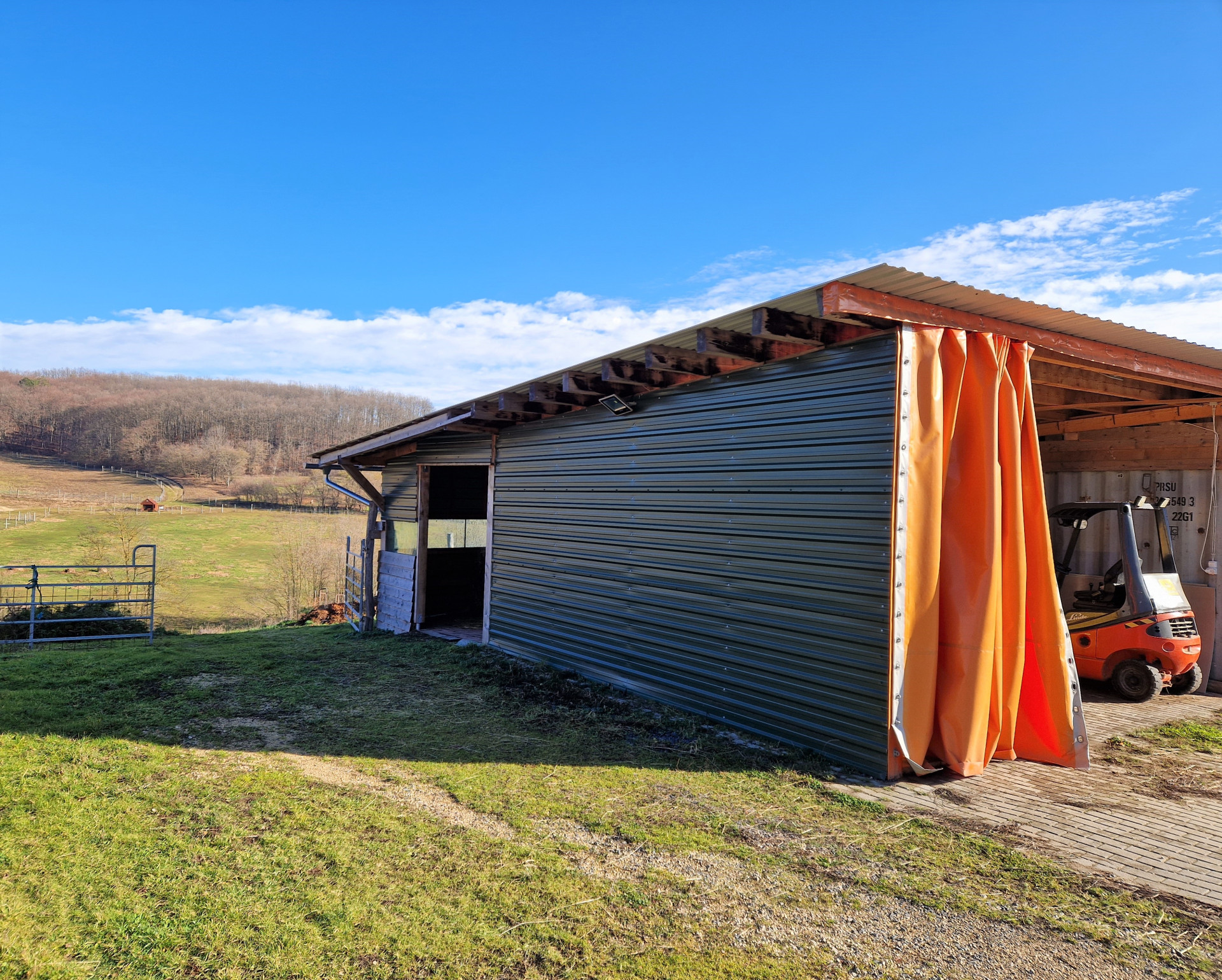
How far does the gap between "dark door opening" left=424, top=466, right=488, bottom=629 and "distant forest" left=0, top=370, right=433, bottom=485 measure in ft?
157

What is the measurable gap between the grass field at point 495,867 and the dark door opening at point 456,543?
6656 millimetres

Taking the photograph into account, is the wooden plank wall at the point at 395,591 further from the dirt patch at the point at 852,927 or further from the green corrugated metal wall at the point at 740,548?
the dirt patch at the point at 852,927

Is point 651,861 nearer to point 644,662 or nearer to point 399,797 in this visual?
point 399,797

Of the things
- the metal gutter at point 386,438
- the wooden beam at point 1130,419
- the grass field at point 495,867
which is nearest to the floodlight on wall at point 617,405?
the metal gutter at point 386,438

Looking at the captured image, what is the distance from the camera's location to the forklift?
24.6 feet

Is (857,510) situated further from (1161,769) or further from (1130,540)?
(1130,540)

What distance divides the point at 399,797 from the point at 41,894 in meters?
1.82

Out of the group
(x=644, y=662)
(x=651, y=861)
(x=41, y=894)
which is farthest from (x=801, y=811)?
(x=41, y=894)

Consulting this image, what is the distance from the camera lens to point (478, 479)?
542 inches

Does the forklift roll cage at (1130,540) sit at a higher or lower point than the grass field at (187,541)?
higher

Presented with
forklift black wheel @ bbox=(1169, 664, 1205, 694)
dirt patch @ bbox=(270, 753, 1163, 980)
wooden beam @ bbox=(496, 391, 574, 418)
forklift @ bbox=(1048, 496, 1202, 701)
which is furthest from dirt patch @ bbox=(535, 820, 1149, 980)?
forklift black wheel @ bbox=(1169, 664, 1205, 694)

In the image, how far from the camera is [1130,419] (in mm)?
8828

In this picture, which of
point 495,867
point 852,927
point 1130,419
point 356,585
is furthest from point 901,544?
point 356,585

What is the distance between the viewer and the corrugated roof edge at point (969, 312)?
4785 mm
